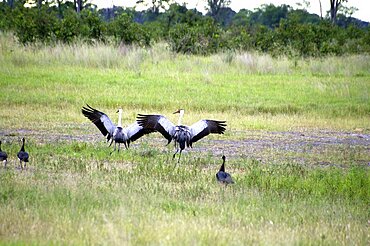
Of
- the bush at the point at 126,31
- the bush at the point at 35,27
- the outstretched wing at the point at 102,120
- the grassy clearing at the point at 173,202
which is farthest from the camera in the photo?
the bush at the point at 126,31

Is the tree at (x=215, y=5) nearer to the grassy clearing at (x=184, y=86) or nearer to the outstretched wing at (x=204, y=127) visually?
the grassy clearing at (x=184, y=86)

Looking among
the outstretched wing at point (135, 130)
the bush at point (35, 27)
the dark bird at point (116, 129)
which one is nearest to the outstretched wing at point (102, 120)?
the dark bird at point (116, 129)

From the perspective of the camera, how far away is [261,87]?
22984mm

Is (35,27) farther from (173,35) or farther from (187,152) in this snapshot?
(187,152)

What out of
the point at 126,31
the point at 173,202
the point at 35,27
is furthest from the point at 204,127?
the point at 126,31

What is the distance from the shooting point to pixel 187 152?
1351 centimetres

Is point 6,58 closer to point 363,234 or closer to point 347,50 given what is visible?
point 347,50

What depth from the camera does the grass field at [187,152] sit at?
7.41m

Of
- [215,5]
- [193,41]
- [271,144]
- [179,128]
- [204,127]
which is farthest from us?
[215,5]

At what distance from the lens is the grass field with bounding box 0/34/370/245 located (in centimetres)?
741

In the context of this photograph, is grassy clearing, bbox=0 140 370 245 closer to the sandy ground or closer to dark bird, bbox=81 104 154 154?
dark bird, bbox=81 104 154 154

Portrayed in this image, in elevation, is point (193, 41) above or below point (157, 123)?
below

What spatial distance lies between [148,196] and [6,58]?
1828 cm

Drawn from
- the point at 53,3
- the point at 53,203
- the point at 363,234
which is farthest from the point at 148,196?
the point at 53,3
